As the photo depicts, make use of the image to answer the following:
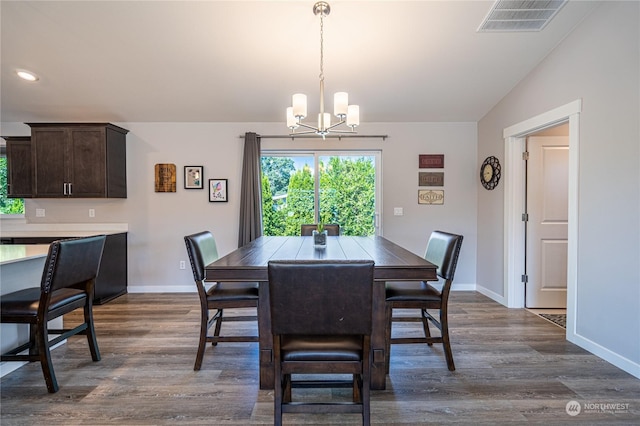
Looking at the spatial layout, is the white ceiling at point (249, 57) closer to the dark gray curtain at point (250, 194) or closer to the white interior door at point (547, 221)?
the dark gray curtain at point (250, 194)

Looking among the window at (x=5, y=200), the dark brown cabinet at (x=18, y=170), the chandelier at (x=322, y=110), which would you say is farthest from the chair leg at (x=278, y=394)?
the window at (x=5, y=200)

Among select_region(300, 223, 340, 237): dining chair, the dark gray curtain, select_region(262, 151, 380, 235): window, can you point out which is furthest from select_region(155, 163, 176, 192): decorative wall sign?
select_region(300, 223, 340, 237): dining chair

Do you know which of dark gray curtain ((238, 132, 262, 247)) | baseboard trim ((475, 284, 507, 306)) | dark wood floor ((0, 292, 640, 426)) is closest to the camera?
A: dark wood floor ((0, 292, 640, 426))

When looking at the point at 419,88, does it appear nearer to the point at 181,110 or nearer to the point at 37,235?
the point at 181,110

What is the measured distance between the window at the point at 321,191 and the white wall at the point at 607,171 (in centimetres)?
220

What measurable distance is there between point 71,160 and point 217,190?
1.68 metres

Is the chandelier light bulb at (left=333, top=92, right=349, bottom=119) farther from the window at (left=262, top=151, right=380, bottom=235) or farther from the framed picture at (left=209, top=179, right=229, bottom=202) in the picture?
the framed picture at (left=209, top=179, right=229, bottom=202)

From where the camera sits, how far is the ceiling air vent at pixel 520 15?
237cm

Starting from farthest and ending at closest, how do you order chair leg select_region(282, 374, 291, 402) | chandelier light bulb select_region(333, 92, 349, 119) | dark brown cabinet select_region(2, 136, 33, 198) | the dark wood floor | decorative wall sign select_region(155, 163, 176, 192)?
decorative wall sign select_region(155, 163, 176, 192) < dark brown cabinet select_region(2, 136, 33, 198) < chandelier light bulb select_region(333, 92, 349, 119) < the dark wood floor < chair leg select_region(282, 374, 291, 402)

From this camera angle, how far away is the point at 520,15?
2496 mm

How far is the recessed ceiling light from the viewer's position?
3.13 metres

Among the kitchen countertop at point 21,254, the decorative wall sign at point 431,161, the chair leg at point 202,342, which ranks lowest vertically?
the chair leg at point 202,342

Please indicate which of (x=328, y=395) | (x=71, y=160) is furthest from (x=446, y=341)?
(x=71, y=160)

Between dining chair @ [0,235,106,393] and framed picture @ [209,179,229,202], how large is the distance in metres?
2.00
